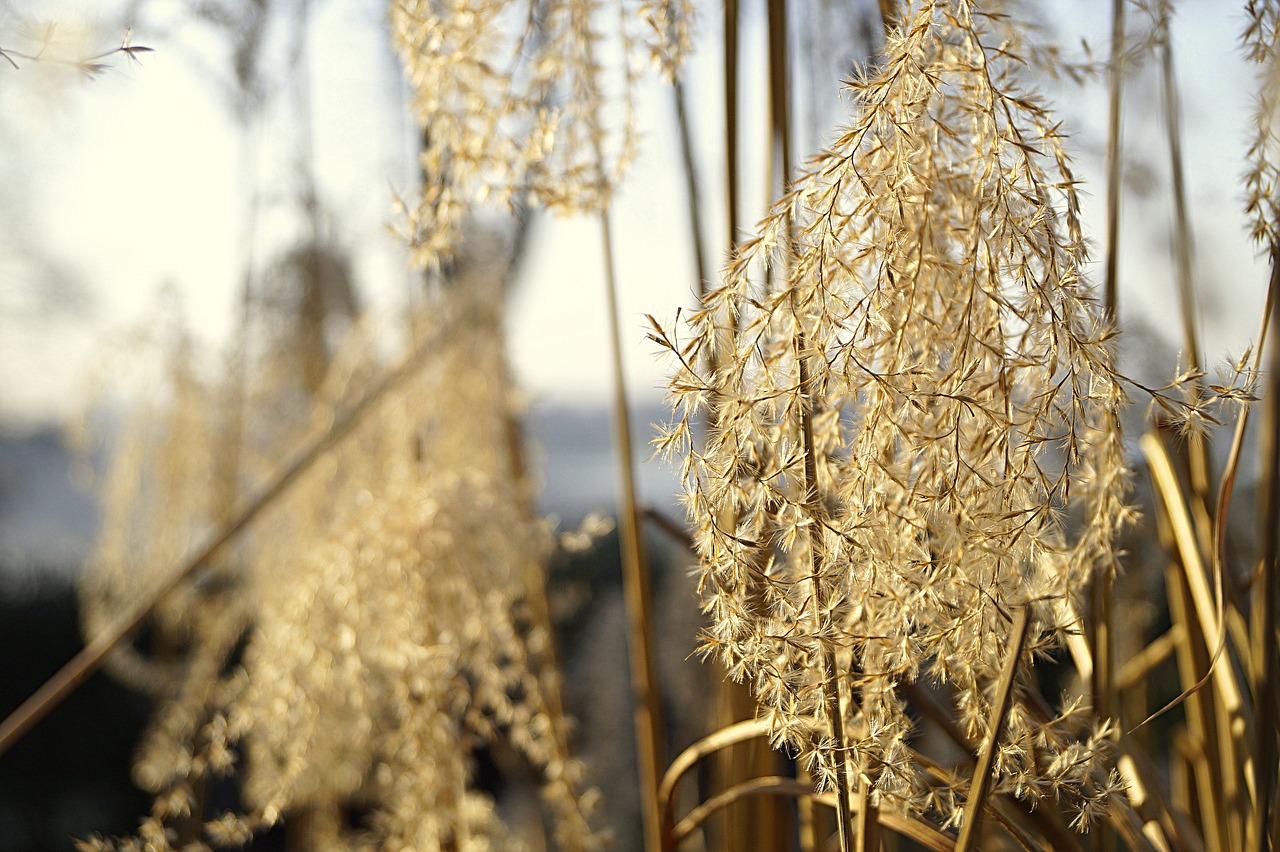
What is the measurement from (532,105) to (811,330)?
24 centimetres

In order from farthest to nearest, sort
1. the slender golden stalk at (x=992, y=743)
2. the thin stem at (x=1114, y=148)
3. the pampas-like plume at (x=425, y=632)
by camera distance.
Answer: the pampas-like plume at (x=425, y=632), the thin stem at (x=1114, y=148), the slender golden stalk at (x=992, y=743)

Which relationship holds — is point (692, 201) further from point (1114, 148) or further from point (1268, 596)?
point (1268, 596)

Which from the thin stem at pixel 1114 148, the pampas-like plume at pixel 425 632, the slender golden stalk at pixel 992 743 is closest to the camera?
the slender golden stalk at pixel 992 743

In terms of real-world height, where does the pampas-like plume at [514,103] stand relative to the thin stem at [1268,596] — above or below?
above

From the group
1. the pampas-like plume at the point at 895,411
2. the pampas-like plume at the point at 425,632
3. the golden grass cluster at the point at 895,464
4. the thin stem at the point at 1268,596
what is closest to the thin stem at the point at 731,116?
the golden grass cluster at the point at 895,464

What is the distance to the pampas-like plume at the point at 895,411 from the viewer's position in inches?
11.1

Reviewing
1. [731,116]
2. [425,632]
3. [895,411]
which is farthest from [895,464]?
[425,632]

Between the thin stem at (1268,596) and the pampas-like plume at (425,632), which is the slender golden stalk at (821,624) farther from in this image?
the pampas-like plume at (425,632)

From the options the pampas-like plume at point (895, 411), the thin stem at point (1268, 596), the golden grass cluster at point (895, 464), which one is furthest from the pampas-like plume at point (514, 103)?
the thin stem at point (1268, 596)

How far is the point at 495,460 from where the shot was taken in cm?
86

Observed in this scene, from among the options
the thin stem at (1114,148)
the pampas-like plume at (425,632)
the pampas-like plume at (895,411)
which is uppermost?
the thin stem at (1114,148)

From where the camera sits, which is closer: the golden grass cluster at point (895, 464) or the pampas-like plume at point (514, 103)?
the golden grass cluster at point (895, 464)

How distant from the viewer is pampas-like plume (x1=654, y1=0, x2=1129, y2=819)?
0.28 metres

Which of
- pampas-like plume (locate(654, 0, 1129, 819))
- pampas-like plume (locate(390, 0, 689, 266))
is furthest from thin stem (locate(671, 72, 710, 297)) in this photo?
pampas-like plume (locate(654, 0, 1129, 819))
